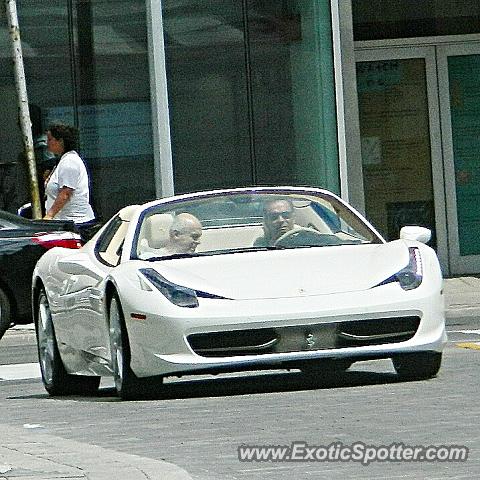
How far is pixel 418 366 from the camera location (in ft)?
38.0

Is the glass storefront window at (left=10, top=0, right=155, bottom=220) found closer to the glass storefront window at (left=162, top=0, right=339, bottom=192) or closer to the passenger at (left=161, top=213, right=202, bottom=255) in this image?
the glass storefront window at (left=162, top=0, right=339, bottom=192)

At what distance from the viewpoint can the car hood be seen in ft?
35.7

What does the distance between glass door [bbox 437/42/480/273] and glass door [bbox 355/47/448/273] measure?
0.10 metres

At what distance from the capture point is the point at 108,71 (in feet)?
73.4

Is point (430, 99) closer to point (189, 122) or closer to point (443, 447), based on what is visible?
point (189, 122)

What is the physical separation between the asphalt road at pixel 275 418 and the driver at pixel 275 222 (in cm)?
88

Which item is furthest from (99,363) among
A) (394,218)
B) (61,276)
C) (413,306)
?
(394,218)

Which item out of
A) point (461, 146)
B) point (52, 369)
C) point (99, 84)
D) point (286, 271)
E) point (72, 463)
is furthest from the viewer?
point (461, 146)

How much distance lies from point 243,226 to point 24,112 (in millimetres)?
9252

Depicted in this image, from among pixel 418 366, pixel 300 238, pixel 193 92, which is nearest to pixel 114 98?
pixel 193 92

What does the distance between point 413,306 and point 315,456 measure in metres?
2.99

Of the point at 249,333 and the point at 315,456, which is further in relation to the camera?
the point at 249,333

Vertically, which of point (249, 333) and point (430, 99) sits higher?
point (430, 99)

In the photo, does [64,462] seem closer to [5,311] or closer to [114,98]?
[5,311]
